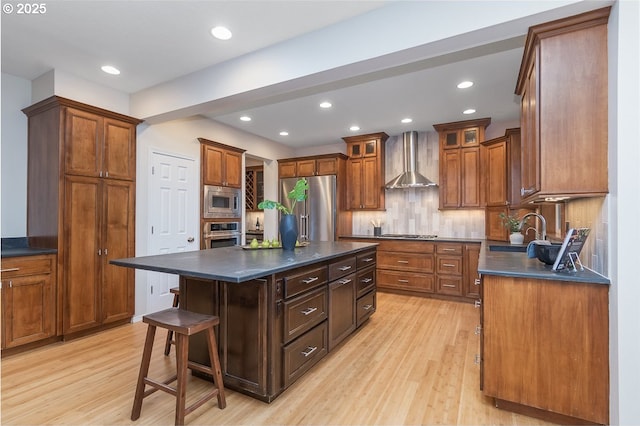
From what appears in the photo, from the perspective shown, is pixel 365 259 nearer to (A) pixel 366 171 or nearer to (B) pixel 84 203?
(A) pixel 366 171

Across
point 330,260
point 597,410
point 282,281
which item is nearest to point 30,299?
point 282,281

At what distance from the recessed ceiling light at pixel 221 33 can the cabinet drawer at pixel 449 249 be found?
3902 mm

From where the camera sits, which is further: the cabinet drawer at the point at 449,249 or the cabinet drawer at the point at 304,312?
the cabinet drawer at the point at 449,249

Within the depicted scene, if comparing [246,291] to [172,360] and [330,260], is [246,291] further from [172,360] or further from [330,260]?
[172,360]

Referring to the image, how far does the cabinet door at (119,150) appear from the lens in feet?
11.3

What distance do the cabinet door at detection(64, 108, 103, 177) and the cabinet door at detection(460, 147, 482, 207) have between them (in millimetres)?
4873

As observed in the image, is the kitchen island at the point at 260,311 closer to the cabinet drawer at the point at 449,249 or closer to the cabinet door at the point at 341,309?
the cabinet door at the point at 341,309

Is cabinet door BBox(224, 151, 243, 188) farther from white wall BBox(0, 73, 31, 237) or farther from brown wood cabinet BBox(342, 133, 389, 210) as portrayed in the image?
white wall BBox(0, 73, 31, 237)

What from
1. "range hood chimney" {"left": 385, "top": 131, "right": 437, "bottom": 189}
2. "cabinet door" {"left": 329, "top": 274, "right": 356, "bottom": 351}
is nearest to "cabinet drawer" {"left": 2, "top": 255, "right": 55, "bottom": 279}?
"cabinet door" {"left": 329, "top": 274, "right": 356, "bottom": 351}

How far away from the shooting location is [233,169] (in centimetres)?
499

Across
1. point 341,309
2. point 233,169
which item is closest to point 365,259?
point 341,309

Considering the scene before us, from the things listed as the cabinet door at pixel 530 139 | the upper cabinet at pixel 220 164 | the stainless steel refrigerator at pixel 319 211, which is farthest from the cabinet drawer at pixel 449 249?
the upper cabinet at pixel 220 164

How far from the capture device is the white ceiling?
224cm

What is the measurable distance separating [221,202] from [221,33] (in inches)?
105
